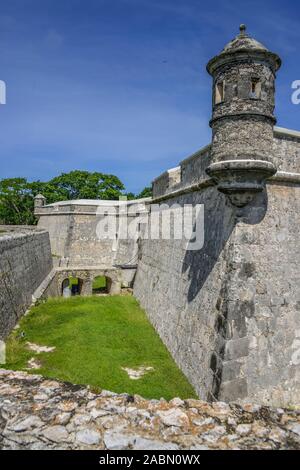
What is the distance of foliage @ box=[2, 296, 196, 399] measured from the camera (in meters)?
6.99

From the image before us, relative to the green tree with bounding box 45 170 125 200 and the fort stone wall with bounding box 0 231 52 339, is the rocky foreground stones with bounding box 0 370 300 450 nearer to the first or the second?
the fort stone wall with bounding box 0 231 52 339

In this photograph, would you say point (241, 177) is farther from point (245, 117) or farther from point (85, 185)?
point (85, 185)

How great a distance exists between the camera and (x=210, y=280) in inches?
268

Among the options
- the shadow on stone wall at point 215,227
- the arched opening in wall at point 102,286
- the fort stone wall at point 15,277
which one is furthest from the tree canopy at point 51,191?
the shadow on stone wall at point 215,227

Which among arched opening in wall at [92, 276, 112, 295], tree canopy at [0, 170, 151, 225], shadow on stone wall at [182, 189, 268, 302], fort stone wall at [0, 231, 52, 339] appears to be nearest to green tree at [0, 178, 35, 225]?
tree canopy at [0, 170, 151, 225]

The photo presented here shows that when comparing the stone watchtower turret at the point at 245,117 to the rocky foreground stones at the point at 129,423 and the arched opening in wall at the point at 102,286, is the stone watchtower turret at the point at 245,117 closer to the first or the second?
the rocky foreground stones at the point at 129,423

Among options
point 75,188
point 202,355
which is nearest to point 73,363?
point 202,355

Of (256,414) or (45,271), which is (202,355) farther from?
(45,271)

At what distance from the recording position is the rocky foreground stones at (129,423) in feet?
8.18

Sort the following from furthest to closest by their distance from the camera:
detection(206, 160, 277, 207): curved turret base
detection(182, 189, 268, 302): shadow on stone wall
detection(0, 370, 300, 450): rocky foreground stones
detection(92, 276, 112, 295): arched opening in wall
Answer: detection(92, 276, 112, 295): arched opening in wall
detection(182, 189, 268, 302): shadow on stone wall
detection(206, 160, 277, 207): curved turret base
detection(0, 370, 300, 450): rocky foreground stones

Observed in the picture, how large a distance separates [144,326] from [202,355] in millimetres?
4684

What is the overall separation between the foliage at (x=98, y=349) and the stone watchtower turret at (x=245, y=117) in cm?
424

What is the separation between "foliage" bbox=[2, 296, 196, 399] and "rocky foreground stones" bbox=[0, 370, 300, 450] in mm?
2534

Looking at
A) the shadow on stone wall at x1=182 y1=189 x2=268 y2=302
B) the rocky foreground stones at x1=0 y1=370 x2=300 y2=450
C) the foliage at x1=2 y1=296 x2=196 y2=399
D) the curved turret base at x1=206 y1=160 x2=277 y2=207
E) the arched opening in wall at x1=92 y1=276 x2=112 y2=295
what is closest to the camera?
the rocky foreground stones at x1=0 y1=370 x2=300 y2=450
